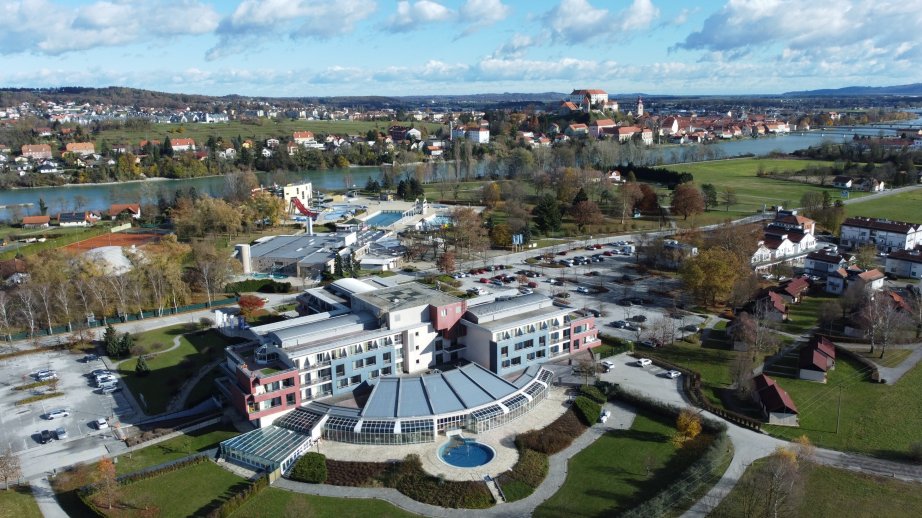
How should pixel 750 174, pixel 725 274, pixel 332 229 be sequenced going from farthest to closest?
pixel 750 174
pixel 332 229
pixel 725 274

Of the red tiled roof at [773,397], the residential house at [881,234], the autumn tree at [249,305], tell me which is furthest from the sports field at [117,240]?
the residential house at [881,234]

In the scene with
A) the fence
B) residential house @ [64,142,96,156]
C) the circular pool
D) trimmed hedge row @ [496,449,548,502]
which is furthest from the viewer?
residential house @ [64,142,96,156]

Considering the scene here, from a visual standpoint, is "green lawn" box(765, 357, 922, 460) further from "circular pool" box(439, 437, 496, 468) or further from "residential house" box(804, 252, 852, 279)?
"residential house" box(804, 252, 852, 279)

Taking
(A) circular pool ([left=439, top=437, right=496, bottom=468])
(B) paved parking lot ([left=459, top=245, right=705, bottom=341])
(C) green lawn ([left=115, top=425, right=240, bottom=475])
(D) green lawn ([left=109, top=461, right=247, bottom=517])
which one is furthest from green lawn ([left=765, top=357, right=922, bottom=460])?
(C) green lawn ([left=115, top=425, right=240, bottom=475])

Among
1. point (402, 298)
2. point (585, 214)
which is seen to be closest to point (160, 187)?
point (585, 214)

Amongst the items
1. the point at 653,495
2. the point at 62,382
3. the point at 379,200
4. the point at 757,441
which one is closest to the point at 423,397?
the point at 653,495

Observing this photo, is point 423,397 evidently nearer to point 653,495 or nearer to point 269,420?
point 269,420

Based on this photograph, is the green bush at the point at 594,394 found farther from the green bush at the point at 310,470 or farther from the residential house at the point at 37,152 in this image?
the residential house at the point at 37,152
